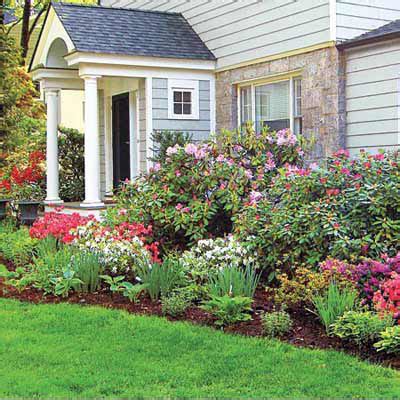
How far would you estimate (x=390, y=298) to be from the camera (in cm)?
575

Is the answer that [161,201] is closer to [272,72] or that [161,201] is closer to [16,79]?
[272,72]

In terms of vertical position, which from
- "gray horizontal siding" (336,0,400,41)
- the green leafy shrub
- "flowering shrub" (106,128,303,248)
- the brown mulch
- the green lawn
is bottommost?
the green lawn

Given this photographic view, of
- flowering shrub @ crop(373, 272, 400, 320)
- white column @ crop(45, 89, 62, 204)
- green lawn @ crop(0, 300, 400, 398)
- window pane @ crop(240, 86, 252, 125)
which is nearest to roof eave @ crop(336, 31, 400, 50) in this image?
window pane @ crop(240, 86, 252, 125)

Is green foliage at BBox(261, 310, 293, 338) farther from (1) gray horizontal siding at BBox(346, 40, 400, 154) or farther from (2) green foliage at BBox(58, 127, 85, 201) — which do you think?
(2) green foliage at BBox(58, 127, 85, 201)

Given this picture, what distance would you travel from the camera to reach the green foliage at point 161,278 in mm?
7105

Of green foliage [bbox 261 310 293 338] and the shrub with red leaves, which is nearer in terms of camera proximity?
green foliage [bbox 261 310 293 338]

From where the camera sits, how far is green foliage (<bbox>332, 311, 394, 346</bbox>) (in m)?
5.47

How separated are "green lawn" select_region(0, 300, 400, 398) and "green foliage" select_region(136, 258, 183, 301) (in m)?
0.70

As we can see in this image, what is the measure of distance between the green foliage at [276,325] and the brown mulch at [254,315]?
0.21 ft

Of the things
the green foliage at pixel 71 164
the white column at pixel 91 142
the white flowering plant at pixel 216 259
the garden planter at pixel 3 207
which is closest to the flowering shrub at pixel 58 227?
the white flowering plant at pixel 216 259

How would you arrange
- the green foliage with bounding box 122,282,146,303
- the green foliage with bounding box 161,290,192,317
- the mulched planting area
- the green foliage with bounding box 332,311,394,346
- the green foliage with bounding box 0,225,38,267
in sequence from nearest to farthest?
1. the green foliage with bounding box 332,311,394,346
2. the mulched planting area
3. the green foliage with bounding box 161,290,192,317
4. the green foliage with bounding box 122,282,146,303
5. the green foliage with bounding box 0,225,38,267

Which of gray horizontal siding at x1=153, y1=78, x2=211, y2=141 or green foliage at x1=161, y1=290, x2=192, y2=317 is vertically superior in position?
gray horizontal siding at x1=153, y1=78, x2=211, y2=141

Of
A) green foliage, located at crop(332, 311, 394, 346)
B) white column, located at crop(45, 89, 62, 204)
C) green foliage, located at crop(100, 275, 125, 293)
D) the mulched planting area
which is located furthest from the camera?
white column, located at crop(45, 89, 62, 204)

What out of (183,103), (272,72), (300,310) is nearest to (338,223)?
(300,310)
